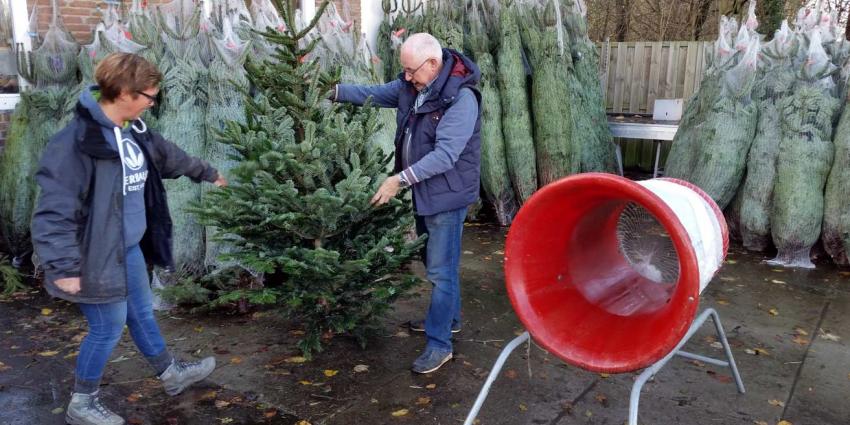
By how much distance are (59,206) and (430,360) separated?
6.90 feet

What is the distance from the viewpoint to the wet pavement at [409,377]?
3381 mm

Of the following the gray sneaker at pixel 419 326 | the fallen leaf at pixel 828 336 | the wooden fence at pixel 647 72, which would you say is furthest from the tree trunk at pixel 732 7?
the gray sneaker at pixel 419 326

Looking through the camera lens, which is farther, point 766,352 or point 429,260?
point 766,352

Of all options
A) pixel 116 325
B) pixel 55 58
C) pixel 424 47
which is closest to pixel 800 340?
pixel 424 47

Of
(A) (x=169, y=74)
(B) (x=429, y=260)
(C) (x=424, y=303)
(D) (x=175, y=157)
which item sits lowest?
(C) (x=424, y=303)

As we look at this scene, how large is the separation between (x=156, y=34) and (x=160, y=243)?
102 inches

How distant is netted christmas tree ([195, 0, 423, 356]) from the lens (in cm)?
349

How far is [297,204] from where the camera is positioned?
352 cm

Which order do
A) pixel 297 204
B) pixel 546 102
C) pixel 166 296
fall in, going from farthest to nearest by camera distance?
pixel 546 102 → pixel 166 296 → pixel 297 204

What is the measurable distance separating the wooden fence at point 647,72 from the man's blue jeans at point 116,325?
8992mm

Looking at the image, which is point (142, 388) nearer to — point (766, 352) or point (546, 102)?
point (766, 352)

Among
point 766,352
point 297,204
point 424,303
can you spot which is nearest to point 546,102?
point 424,303

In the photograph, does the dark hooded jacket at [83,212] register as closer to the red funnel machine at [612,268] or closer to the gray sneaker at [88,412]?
the gray sneaker at [88,412]

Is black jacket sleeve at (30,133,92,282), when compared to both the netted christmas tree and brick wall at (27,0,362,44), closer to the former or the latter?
the netted christmas tree
